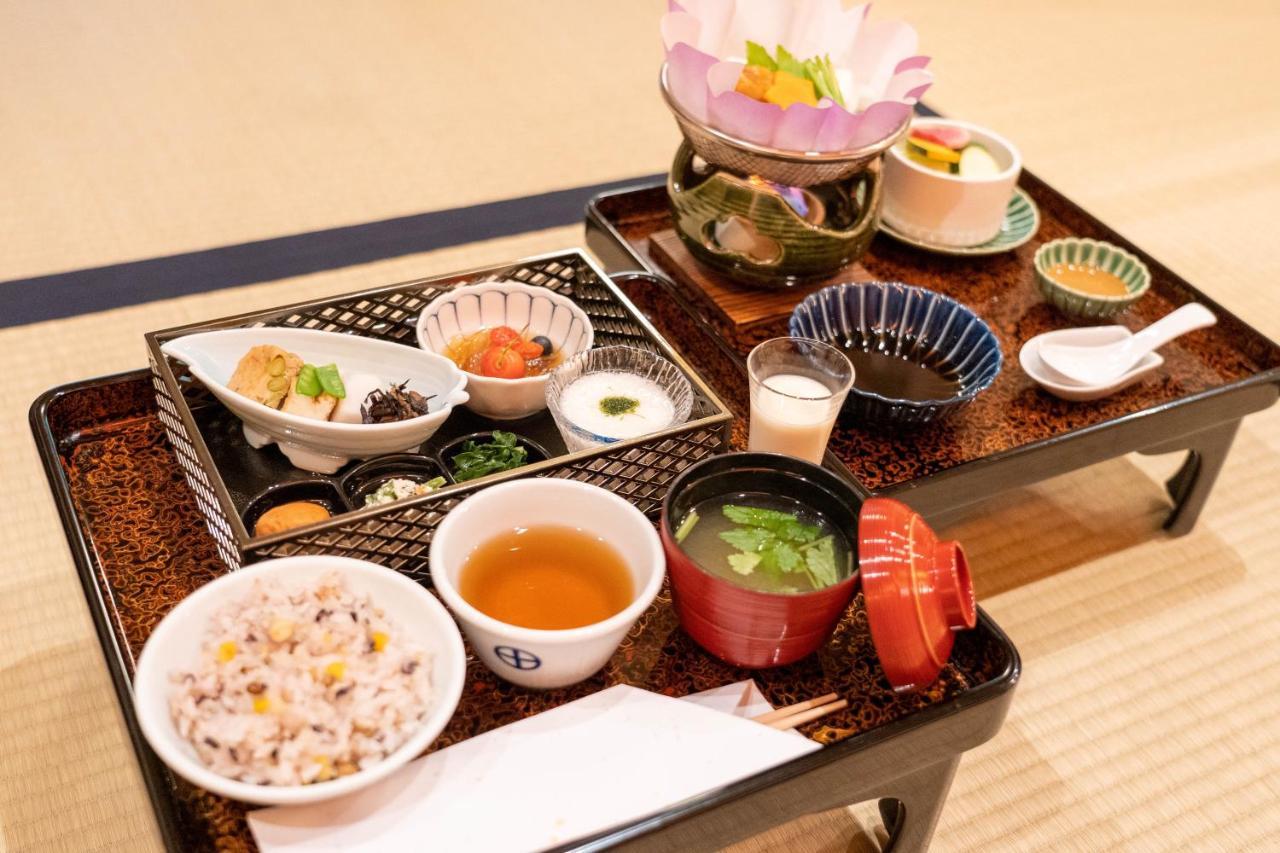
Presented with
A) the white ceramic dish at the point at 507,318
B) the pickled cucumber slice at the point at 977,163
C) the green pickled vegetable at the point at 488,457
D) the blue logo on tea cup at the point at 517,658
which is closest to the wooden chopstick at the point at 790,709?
the blue logo on tea cup at the point at 517,658

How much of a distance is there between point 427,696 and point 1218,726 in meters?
1.38

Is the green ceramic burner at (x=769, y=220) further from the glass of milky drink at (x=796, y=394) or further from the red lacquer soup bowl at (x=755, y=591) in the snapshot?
the red lacquer soup bowl at (x=755, y=591)

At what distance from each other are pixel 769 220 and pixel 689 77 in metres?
0.27

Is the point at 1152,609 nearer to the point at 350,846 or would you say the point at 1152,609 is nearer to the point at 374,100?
the point at 350,846

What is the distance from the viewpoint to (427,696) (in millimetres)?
1104

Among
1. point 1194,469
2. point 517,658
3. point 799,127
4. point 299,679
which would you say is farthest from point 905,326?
point 299,679

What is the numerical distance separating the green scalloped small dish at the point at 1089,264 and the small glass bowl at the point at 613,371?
0.90 m

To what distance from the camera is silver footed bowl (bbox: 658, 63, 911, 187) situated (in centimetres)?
173

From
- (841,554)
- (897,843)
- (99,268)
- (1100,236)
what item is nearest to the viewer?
(841,554)

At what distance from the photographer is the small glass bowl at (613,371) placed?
4.80 feet

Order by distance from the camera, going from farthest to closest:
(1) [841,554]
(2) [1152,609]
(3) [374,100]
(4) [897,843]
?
1. (3) [374,100]
2. (2) [1152,609]
3. (4) [897,843]
4. (1) [841,554]

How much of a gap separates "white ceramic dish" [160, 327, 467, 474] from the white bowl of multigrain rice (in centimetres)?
28

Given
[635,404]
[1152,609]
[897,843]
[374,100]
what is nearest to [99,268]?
[374,100]

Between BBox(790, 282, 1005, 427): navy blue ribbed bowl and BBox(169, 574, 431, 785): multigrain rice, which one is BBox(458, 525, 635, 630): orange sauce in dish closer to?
BBox(169, 574, 431, 785): multigrain rice
